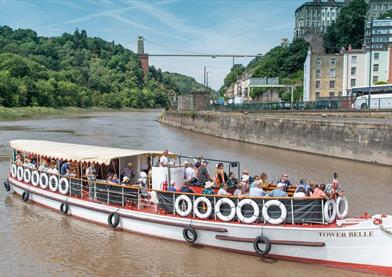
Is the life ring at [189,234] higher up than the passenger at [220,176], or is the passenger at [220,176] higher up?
the passenger at [220,176]

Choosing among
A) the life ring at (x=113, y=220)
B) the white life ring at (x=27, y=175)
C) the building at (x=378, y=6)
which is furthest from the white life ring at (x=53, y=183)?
the building at (x=378, y=6)

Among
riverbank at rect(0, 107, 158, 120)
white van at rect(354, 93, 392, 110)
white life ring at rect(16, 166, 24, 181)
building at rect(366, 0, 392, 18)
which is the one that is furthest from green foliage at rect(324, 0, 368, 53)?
white life ring at rect(16, 166, 24, 181)

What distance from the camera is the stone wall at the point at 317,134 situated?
28.3 meters

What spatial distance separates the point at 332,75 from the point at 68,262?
67.3m

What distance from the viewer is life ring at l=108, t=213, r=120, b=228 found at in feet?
47.9

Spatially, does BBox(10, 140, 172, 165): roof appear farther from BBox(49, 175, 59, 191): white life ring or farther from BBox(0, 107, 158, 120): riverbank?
BBox(0, 107, 158, 120): riverbank

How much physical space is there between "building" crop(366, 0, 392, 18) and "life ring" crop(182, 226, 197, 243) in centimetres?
12996

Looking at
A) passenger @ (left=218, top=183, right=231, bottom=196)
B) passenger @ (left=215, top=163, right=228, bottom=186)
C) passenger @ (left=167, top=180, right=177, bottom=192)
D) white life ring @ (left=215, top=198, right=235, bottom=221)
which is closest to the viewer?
white life ring @ (left=215, top=198, right=235, bottom=221)

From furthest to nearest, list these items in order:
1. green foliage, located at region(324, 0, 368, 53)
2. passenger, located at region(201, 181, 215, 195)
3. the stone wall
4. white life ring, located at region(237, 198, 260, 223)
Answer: green foliage, located at region(324, 0, 368, 53)
the stone wall
passenger, located at region(201, 181, 215, 195)
white life ring, located at region(237, 198, 260, 223)

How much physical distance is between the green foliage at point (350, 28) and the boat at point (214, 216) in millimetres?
86170

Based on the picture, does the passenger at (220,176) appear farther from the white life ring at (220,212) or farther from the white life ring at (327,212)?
the white life ring at (327,212)

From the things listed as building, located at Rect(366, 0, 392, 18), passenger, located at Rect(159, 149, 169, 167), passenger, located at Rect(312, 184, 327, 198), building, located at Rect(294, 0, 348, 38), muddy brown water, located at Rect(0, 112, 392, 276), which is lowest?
muddy brown water, located at Rect(0, 112, 392, 276)

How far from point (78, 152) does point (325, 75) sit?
6245 centimetres

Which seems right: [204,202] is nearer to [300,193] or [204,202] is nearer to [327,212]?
[300,193]
